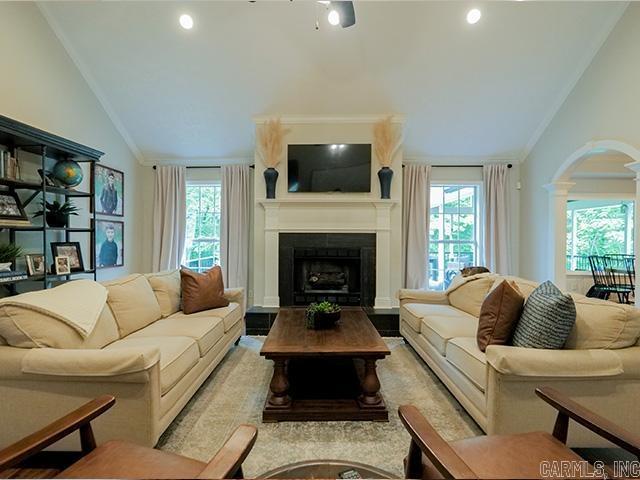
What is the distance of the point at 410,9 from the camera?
3.52 meters

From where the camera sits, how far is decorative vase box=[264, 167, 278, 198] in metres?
4.61

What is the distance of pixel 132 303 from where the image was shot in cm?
263

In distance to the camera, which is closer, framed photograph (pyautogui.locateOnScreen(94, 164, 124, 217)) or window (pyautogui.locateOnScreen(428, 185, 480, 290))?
framed photograph (pyautogui.locateOnScreen(94, 164, 124, 217))

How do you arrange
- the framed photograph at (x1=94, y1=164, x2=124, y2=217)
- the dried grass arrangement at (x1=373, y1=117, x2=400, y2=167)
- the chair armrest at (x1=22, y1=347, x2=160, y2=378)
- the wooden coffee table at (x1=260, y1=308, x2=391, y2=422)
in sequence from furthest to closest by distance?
the dried grass arrangement at (x1=373, y1=117, x2=400, y2=167)
the framed photograph at (x1=94, y1=164, x2=124, y2=217)
the wooden coffee table at (x1=260, y1=308, x2=391, y2=422)
the chair armrest at (x1=22, y1=347, x2=160, y2=378)

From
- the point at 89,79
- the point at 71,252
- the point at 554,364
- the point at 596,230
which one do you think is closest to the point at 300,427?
the point at 554,364

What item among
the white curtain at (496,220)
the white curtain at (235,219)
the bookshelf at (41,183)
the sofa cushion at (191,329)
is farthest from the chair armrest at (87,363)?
the white curtain at (496,220)

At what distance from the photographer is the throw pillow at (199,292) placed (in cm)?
320

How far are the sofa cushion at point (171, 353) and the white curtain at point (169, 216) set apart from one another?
10.5 feet

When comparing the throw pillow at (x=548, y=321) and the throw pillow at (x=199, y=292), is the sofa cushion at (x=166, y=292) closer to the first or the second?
the throw pillow at (x=199, y=292)

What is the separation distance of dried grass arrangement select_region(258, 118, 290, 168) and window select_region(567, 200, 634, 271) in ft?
19.2

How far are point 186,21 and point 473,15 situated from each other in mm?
3002

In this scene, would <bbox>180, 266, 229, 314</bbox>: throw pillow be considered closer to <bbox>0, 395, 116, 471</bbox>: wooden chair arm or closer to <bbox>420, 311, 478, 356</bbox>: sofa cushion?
<bbox>0, 395, 116, 471</bbox>: wooden chair arm

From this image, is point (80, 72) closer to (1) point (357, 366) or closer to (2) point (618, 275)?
(1) point (357, 366)

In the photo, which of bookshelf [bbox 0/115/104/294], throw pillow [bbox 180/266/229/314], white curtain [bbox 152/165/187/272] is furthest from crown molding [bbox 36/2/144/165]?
throw pillow [bbox 180/266/229/314]
